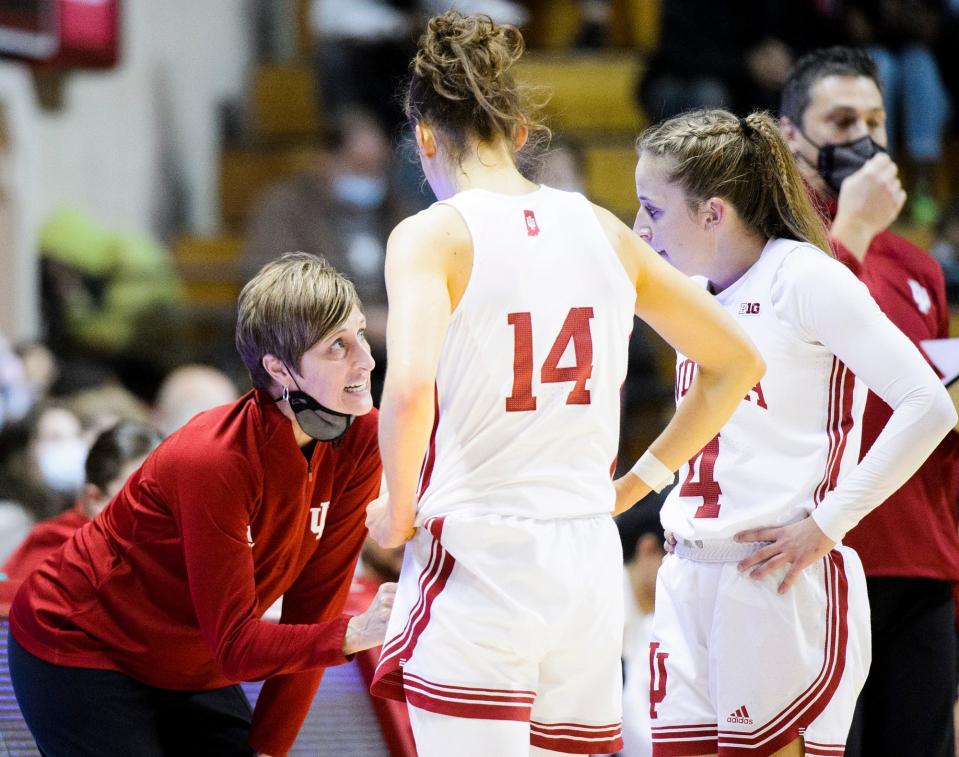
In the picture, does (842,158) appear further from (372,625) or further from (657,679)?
(372,625)

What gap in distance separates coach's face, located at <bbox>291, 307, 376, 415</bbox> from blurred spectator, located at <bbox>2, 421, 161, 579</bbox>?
4.06 ft

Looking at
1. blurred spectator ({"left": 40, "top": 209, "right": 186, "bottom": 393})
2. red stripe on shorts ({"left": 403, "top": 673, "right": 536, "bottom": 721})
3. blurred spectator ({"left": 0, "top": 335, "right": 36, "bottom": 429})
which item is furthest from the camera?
blurred spectator ({"left": 40, "top": 209, "right": 186, "bottom": 393})

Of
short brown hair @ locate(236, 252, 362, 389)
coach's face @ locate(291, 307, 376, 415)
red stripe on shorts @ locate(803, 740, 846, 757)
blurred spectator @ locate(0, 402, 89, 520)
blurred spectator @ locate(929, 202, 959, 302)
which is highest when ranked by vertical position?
short brown hair @ locate(236, 252, 362, 389)

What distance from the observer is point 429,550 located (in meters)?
2.28

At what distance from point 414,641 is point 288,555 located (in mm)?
608

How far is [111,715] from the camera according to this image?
108 inches

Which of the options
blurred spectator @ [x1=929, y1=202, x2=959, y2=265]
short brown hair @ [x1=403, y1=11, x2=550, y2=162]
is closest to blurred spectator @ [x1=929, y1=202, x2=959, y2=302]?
blurred spectator @ [x1=929, y1=202, x2=959, y2=265]

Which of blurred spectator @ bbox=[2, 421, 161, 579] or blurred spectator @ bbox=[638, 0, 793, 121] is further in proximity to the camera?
blurred spectator @ bbox=[638, 0, 793, 121]

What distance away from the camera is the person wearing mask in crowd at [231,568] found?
259 cm

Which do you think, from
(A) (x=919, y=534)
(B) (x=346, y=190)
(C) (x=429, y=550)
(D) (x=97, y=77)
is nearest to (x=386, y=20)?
(B) (x=346, y=190)

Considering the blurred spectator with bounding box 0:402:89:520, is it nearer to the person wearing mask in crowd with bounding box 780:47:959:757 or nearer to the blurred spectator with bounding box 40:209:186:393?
the blurred spectator with bounding box 40:209:186:393

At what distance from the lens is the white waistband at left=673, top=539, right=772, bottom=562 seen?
2658 mm

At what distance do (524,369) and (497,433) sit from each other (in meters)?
0.10

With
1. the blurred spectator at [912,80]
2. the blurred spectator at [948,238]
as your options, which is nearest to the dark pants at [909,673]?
the blurred spectator at [948,238]
